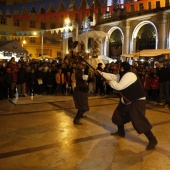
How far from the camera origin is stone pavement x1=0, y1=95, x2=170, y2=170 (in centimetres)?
445

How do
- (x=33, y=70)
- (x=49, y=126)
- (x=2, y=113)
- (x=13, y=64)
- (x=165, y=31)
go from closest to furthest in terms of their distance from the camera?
(x=49, y=126) < (x=2, y=113) < (x=13, y=64) < (x=33, y=70) < (x=165, y=31)

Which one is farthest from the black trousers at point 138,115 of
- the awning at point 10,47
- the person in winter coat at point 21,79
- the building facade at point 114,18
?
the awning at point 10,47

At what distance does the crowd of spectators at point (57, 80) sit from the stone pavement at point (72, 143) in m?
A: 2.67

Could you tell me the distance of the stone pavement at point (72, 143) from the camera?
14.6 feet

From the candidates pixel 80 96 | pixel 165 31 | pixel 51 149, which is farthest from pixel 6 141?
pixel 165 31

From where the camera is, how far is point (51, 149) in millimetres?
5133

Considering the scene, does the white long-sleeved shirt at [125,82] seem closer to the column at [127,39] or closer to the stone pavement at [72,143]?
the stone pavement at [72,143]

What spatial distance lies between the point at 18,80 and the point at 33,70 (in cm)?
114

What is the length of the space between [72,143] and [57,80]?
767 centimetres

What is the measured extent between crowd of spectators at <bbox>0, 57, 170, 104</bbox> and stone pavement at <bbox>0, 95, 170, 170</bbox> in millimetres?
2672

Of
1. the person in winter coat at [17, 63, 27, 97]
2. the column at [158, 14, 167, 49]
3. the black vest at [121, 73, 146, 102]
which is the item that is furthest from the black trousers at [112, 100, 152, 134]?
the column at [158, 14, 167, 49]

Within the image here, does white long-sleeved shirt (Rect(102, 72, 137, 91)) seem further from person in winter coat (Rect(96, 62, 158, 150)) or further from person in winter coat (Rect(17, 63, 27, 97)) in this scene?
person in winter coat (Rect(17, 63, 27, 97))

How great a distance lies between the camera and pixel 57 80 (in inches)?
510

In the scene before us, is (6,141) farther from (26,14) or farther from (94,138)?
(26,14)
